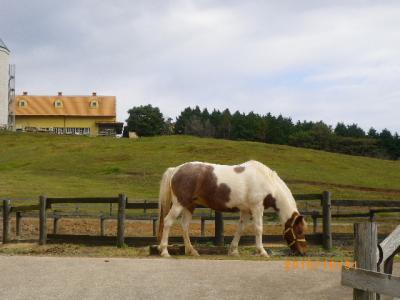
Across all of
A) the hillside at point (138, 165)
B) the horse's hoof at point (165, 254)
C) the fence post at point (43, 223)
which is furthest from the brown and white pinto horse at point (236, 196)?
the hillside at point (138, 165)

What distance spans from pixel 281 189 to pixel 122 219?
12.8 feet

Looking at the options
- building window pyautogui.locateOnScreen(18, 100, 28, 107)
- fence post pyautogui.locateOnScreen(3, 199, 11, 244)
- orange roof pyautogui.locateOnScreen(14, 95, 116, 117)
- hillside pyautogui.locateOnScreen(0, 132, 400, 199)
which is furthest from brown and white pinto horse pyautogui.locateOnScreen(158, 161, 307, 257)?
building window pyautogui.locateOnScreen(18, 100, 28, 107)

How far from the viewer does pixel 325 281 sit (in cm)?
825

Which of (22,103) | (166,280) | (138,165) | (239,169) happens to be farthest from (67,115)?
(166,280)

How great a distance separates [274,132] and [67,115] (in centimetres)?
3961

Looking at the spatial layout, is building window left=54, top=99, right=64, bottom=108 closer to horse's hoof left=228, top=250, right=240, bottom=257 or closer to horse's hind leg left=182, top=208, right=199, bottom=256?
horse's hind leg left=182, top=208, right=199, bottom=256

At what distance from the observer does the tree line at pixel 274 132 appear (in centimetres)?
9938

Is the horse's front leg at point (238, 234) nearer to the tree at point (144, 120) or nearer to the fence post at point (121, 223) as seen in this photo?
the fence post at point (121, 223)

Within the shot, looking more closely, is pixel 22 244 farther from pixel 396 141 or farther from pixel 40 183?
pixel 396 141

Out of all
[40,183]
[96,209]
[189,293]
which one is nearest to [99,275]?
[189,293]

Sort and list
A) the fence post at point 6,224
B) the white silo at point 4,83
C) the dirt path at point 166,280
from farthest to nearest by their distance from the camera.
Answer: the white silo at point 4,83 < the fence post at point 6,224 < the dirt path at point 166,280

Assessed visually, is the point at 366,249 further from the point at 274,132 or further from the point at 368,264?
the point at 274,132

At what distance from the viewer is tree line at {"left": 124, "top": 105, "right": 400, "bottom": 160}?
99.4 metres

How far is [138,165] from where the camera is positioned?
47844 millimetres
